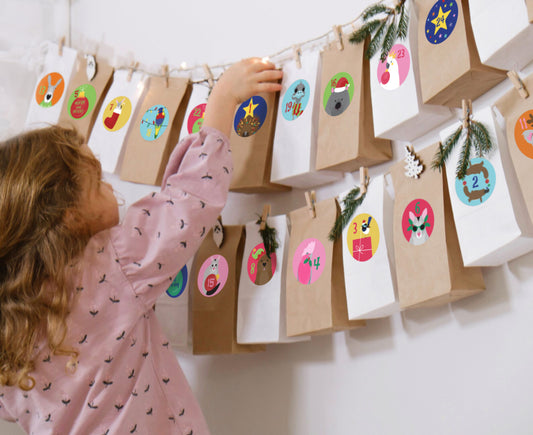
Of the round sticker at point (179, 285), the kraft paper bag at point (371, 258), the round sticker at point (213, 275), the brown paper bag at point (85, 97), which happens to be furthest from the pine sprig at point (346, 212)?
the brown paper bag at point (85, 97)

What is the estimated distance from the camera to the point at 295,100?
101cm

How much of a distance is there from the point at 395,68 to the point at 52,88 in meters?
0.79

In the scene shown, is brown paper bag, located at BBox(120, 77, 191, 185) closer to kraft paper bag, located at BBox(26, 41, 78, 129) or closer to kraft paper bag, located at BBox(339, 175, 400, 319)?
kraft paper bag, located at BBox(26, 41, 78, 129)

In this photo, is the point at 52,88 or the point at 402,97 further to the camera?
the point at 52,88

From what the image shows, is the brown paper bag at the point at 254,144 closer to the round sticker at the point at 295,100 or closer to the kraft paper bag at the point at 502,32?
the round sticker at the point at 295,100

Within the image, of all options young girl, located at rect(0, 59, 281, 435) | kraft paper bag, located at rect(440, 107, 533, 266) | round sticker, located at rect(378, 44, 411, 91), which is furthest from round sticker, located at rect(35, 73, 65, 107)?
kraft paper bag, located at rect(440, 107, 533, 266)

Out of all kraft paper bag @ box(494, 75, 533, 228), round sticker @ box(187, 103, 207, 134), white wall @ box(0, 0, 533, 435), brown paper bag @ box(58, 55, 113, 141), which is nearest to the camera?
kraft paper bag @ box(494, 75, 533, 228)

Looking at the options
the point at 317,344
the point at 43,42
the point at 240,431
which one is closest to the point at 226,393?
the point at 240,431

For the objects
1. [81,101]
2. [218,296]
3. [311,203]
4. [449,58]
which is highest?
[81,101]

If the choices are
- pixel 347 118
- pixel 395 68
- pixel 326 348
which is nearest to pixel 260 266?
pixel 326 348

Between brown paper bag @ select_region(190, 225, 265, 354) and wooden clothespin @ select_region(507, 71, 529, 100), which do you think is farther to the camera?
brown paper bag @ select_region(190, 225, 265, 354)

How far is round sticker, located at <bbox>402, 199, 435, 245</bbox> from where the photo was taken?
78cm

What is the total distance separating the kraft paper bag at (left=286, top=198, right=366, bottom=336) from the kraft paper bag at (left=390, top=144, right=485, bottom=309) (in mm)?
124

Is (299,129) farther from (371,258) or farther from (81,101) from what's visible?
(81,101)
